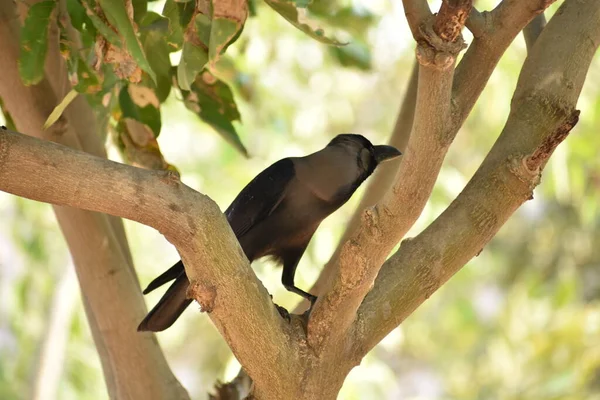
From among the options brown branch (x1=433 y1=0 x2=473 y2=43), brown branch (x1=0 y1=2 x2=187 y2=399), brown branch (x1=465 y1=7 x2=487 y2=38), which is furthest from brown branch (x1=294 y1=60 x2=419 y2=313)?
brown branch (x1=433 y1=0 x2=473 y2=43)

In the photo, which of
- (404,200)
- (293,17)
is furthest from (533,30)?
(404,200)

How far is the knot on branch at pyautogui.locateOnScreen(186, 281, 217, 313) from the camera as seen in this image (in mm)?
1450

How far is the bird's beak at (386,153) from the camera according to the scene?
232 centimetres

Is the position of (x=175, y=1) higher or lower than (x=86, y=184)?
higher

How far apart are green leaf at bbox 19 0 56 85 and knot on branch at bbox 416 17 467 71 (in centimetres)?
84

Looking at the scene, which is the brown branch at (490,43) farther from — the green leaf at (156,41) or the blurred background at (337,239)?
the blurred background at (337,239)

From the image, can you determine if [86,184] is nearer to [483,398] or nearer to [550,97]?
[550,97]

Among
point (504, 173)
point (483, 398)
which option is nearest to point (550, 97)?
point (504, 173)

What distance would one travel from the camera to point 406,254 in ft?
5.65

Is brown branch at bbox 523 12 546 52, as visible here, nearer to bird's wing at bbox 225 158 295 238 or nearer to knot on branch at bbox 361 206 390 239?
bird's wing at bbox 225 158 295 238

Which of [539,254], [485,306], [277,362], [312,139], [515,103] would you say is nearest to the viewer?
[277,362]

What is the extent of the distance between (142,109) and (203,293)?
0.94 metres

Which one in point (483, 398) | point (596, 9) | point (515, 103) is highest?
point (483, 398)

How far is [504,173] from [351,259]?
42 centimetres
